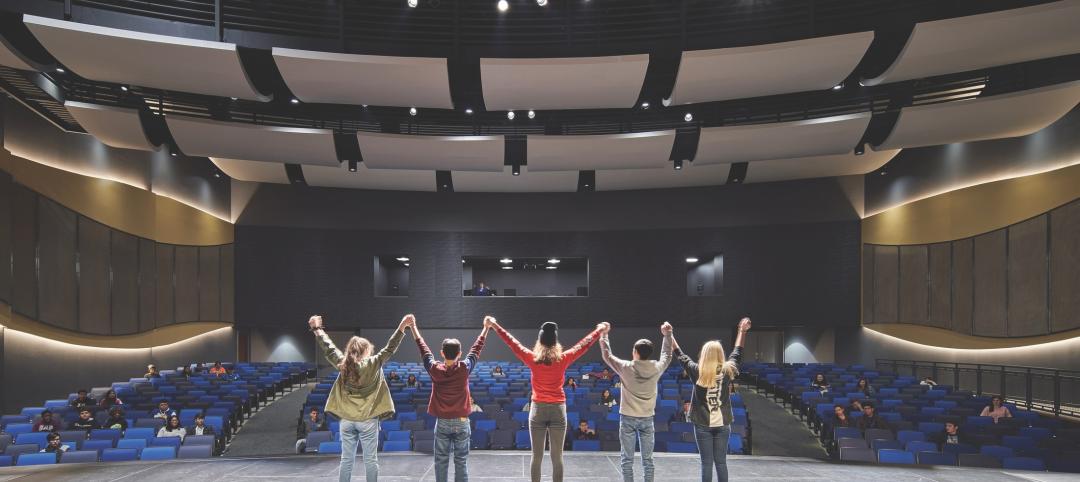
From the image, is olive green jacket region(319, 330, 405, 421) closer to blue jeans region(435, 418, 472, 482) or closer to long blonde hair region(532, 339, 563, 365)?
blue jeans region(435, 418, 472, 482)

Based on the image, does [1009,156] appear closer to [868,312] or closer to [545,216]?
[868,312]

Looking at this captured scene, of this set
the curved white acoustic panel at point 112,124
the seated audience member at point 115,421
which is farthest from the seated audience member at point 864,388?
the curved white acoustic panel at point 112,124

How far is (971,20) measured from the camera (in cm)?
1036

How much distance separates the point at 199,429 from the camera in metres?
10.5

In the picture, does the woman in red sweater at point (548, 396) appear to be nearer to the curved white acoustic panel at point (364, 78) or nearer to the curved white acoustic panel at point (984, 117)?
the curved white acoustic panel at point (364, 78)

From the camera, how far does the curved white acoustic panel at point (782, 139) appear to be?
1483cm

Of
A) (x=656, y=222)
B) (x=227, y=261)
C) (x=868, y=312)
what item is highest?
(x=656, y=222)

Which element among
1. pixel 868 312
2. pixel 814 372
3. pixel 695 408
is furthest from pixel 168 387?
pixel 868 312

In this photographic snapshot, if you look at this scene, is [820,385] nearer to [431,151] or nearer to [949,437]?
[949,437]

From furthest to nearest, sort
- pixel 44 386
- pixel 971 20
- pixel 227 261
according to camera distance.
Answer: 1. pixel 227 261
2. pixel 44 386
3. pixel 971 20

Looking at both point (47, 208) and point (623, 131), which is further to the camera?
point (623, 131)

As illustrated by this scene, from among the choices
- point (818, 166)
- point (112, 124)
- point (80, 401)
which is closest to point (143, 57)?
point (112, 124)

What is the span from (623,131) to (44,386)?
14627 mm

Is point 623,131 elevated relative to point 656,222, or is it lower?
elevated
